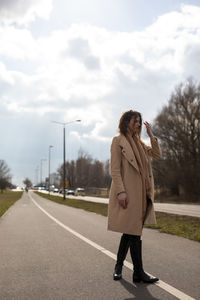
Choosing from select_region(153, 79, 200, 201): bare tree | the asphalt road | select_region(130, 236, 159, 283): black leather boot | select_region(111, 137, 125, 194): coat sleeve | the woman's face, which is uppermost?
select_region(153, 79, 200, 201): bare tree

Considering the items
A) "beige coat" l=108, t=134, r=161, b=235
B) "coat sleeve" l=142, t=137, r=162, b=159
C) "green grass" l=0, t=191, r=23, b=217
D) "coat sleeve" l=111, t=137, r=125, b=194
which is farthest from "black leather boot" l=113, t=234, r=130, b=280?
"green grass" l=0, t=191, r=23, b=217

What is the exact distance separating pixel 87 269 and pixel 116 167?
173 centimetres

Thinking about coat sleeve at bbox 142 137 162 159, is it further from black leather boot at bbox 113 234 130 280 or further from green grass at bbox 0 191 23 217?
green grass at bbox 0 191 23 217

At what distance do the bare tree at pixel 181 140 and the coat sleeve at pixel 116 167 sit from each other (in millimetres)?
34024

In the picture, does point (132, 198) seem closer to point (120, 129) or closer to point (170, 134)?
point (120, 129)

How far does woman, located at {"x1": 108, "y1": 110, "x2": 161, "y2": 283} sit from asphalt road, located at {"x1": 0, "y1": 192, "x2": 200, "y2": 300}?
1.18 feet

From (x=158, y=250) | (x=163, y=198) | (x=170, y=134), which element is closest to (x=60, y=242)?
(x=158, y=250)

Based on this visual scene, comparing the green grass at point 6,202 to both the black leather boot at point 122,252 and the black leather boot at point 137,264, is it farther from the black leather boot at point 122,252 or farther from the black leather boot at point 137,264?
the black leather boot at point 137,264

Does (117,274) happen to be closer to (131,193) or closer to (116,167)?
(131,193)

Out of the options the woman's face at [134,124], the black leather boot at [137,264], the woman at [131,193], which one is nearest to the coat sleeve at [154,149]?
the woman at [131,193]

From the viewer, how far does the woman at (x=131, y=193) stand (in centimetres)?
459

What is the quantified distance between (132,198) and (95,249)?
2.98 m

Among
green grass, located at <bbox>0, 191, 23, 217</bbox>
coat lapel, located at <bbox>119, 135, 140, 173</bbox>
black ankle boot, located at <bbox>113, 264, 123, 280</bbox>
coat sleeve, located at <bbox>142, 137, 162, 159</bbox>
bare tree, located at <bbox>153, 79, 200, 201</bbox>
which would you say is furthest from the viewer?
bare tree, located at <bbox>153, 79, 200, 201</bbox>

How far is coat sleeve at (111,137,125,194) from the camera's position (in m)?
4.61
